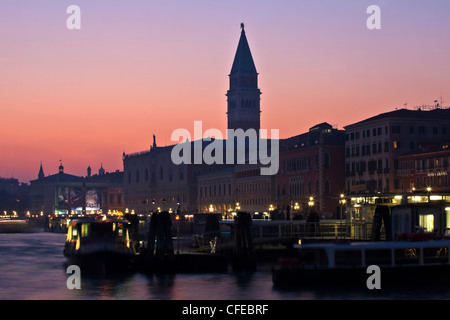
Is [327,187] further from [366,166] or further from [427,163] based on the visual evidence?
[427,163]

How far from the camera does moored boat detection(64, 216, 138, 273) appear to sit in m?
56.8

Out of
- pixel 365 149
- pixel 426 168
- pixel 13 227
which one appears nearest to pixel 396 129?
pixel 365 149

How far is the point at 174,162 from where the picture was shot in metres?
188

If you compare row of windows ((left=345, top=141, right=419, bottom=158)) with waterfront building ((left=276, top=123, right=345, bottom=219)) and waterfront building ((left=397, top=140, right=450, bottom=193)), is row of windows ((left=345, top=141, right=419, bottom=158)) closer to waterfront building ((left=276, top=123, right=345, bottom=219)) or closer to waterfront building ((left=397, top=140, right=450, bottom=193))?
waterfront building ((left=397, top=140, right=450, bottom=193))

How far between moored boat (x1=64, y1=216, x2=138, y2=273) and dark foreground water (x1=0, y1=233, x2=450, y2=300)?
1.35 metres

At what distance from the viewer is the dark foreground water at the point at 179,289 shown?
4500 centimetres

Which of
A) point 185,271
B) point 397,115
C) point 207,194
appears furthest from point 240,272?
point 207,194

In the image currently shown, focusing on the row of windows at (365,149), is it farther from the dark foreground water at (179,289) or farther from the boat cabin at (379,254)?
the boat cabin at (379,254)

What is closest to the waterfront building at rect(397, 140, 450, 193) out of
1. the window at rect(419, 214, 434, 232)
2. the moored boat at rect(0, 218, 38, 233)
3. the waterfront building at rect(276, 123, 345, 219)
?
the waterfront building at rect(276, 123, 345, 219)

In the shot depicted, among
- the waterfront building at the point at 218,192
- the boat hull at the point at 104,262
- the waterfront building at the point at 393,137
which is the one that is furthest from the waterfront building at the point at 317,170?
the boat hull at the point at 104,262

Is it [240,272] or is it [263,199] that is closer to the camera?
[240,272]

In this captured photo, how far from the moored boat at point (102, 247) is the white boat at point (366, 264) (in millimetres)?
12493

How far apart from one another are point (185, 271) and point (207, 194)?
114659 millimetres
